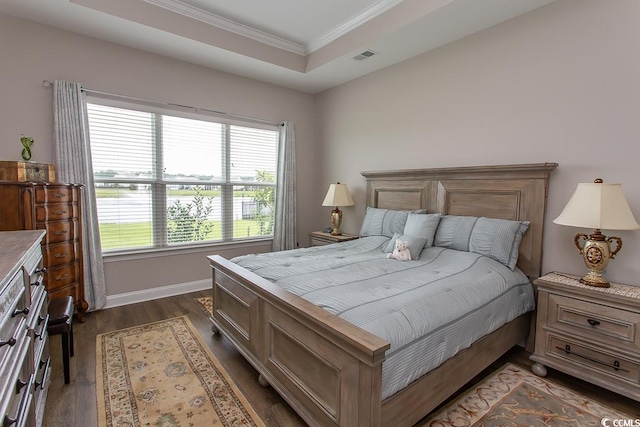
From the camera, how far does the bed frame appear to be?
1353mm

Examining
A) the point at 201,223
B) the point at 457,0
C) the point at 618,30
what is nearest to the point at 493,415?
the point at 618,30

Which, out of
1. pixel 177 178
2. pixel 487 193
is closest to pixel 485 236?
pixel 487 193

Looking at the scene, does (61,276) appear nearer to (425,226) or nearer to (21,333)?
(21,333)

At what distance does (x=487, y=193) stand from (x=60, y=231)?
12.4ft

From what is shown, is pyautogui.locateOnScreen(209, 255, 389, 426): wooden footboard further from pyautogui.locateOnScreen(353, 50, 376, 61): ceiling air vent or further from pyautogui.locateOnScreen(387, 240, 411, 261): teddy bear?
pyautogui.locateOnScreen(353, 50, 376, 61): ceiling air vent

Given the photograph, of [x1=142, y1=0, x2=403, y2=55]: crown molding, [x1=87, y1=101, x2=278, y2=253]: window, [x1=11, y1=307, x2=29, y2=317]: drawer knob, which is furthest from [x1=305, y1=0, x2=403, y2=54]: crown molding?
[x1=11, y1=307, x2=29, y2=317]: drawer knob

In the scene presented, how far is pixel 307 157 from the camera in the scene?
488cm

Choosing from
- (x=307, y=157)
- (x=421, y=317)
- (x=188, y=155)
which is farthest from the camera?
(x=307, y=157)

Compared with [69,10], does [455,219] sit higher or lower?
lower

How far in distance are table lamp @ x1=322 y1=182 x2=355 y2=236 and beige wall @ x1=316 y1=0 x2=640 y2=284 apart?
694mm

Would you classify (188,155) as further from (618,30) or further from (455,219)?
(618,30)

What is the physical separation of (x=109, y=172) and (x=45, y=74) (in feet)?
3.32

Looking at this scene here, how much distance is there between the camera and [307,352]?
5.32 ft

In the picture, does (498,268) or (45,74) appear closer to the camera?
(498,268)
